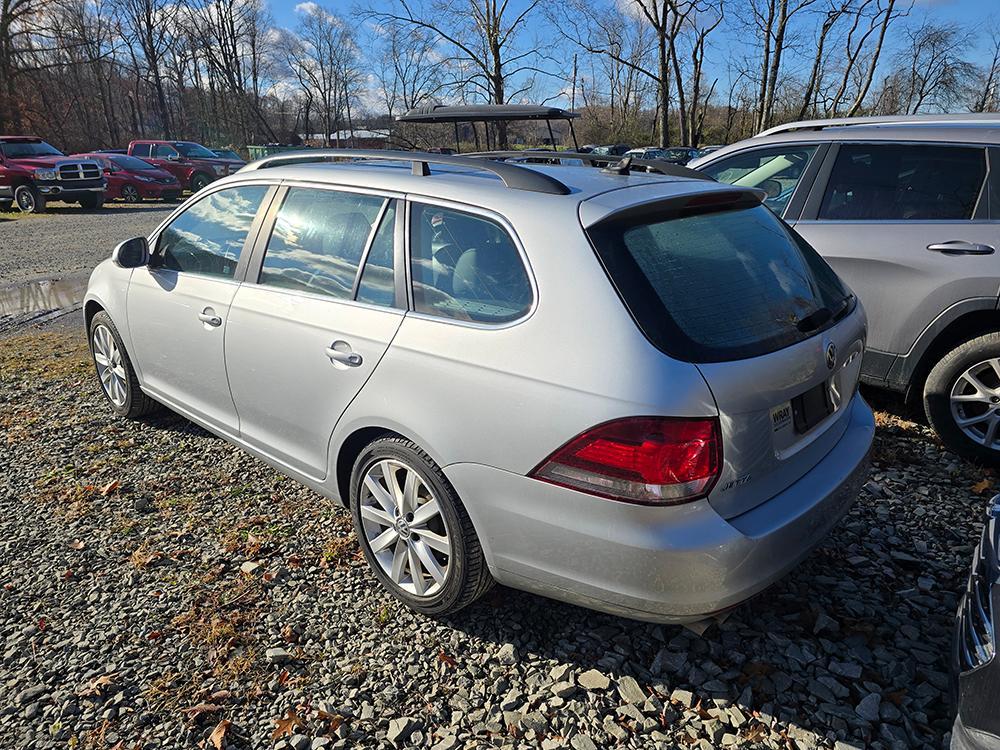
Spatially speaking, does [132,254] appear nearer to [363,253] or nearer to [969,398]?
[363,253]

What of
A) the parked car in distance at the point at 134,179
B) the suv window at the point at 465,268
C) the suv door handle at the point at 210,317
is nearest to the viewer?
the suv window at the point at 465,268

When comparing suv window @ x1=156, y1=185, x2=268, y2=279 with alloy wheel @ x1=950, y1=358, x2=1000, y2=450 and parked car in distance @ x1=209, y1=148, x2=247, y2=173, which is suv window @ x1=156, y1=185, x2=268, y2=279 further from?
parked car in distance @ x1=209, y1=148, x2=247, y2=173

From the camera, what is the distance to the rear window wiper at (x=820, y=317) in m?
2.51

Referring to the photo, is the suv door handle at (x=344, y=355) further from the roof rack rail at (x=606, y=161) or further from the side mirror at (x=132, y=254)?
the side mirror at (x=132, y=254)

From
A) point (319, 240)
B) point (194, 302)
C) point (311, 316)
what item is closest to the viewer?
point (311, 316)

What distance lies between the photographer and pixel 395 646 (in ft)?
8.82

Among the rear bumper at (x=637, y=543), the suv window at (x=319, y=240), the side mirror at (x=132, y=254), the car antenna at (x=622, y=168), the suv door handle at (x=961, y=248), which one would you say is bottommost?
the rear bumper at (x=637, y=543)

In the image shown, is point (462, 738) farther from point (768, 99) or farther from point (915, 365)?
point (768, 99)

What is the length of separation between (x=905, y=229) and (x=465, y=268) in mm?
2971

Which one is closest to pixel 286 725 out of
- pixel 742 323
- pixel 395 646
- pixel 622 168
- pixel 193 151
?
pixel 395 646

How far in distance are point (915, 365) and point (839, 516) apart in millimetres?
2007

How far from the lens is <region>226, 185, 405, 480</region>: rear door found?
2.82 m

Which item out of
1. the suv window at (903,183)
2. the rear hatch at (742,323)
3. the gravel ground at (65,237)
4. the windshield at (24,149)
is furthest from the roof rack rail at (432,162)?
the windshield at (24,149)

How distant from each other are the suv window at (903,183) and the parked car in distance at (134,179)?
2320cm
